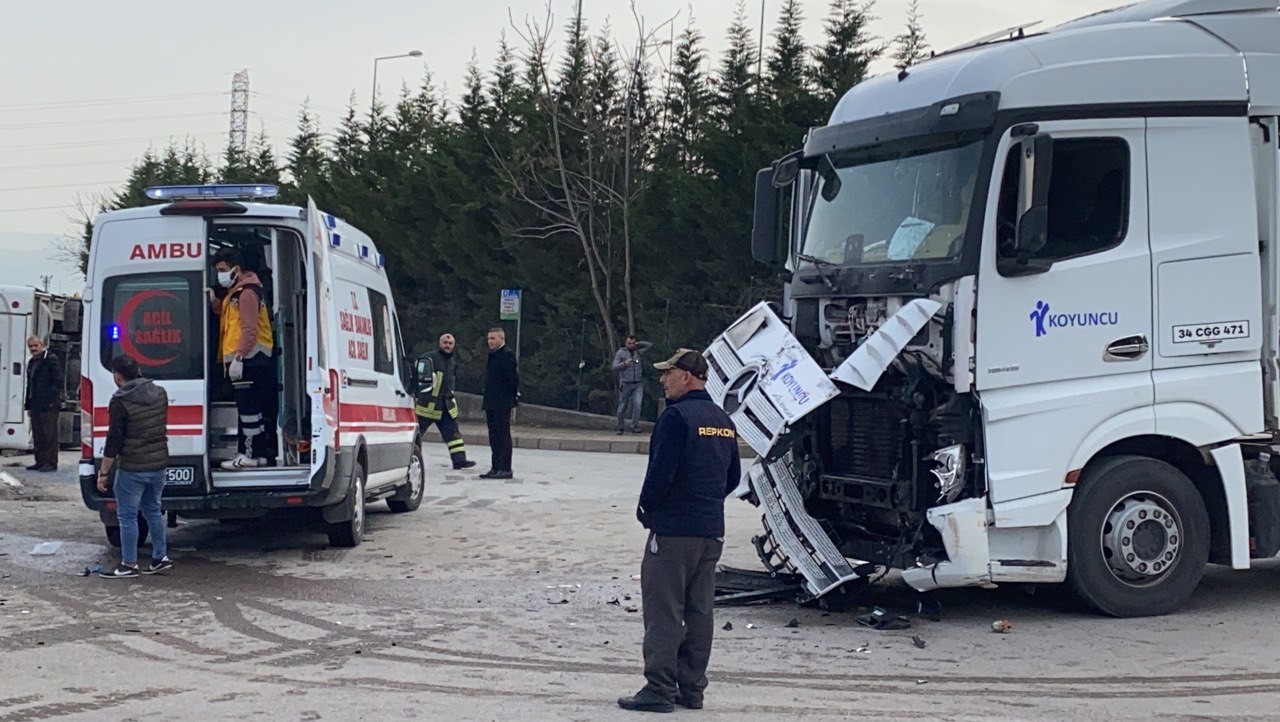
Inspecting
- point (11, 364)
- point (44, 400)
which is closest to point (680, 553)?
point (44, 400)

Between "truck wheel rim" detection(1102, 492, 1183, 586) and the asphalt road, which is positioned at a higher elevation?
"truck wheel rim" detection(1102, 492, 1183, 586)

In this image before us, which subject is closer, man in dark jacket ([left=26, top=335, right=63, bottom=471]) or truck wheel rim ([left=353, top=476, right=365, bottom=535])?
truck wheel rim ([left=353, top=476, right=365, bottom=535])

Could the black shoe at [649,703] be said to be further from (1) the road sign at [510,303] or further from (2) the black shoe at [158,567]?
(1) the road sign at [510,303]

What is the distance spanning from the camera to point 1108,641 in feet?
26.8

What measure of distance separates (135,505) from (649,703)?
5262 mm

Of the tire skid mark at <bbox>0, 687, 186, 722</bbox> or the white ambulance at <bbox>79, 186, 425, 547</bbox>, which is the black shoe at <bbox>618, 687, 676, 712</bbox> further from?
the white ambulance at <bbox>79, 186, 425, 547</bbox>

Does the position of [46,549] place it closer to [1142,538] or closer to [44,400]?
[44,400]

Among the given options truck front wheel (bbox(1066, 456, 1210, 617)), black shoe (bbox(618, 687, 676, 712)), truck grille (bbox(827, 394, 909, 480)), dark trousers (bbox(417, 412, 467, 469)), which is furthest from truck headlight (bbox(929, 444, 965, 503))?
dark trousers (bbox(417, 412, 467, 469))

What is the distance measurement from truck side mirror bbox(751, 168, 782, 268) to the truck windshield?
35 cm

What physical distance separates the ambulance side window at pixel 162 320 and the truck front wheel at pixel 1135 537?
6526 mm

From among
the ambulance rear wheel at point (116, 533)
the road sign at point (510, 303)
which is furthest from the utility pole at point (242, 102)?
the ambulance rear wheel at point (116, 533)

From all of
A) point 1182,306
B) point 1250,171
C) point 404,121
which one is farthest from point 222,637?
point 404,121

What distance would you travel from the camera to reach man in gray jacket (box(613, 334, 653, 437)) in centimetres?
2431

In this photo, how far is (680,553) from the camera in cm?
656
